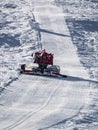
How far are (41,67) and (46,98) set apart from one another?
4.15m

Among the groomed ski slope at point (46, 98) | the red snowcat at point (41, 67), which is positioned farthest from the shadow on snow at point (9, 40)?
the red snowcat at point (41, 67)

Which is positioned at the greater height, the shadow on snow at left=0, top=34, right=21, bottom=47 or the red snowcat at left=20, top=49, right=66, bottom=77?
the red snowcat at left=20, top=49, right=66, bottom=77

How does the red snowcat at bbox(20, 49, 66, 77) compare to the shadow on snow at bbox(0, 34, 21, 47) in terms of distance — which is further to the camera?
the shadow on snow at bbox(0, 34, 21, 47)

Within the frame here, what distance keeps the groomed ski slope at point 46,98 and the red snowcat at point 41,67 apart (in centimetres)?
49

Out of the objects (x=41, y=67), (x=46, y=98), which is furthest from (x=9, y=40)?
(x=46, y=98)

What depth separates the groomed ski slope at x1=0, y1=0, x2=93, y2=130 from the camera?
738 inches

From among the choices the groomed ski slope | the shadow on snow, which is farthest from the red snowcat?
the shadow on snow

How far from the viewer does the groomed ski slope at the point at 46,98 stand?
18.8 metres

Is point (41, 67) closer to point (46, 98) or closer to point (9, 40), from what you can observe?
point (46, 98)

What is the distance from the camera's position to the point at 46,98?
21.7 meters

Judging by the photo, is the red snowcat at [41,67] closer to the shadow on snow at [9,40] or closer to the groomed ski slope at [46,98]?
the groomed ski slope at [46,98]

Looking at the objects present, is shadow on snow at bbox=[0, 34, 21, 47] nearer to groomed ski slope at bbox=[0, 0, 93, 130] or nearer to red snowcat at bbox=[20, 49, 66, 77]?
groomed ski slope at bbox=[0, 0, 93, 130]

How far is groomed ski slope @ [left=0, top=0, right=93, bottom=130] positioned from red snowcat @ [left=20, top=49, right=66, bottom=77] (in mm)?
492

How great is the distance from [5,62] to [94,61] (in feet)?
17.4
